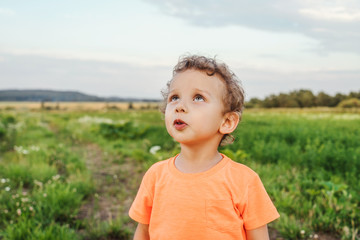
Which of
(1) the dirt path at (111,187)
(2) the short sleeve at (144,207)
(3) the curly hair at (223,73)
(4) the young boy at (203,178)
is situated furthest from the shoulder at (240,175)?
(1) the dirt path at (111,187)

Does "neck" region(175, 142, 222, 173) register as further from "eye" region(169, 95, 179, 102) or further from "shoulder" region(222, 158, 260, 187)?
"eye" region(169, 95, 179, 102)

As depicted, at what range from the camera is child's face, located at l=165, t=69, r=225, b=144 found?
1.75 m

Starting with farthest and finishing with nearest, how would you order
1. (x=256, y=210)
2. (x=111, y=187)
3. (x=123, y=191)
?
(x=111, y=187)
(x=123, y=191)
(x=256, y=210)

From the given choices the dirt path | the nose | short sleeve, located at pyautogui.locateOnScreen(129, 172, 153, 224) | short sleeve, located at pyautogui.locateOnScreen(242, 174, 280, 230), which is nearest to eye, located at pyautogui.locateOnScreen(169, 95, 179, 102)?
the nose

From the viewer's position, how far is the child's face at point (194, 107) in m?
1.75

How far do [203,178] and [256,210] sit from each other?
0.33 meters

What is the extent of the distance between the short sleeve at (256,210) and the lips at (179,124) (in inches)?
18.7

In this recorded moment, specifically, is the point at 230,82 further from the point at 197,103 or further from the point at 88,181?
the point at 88,181

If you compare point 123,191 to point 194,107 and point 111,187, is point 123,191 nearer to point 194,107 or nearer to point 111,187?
point 111,187

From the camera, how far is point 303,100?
40.2 m

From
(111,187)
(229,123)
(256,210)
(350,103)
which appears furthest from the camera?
(350,103)

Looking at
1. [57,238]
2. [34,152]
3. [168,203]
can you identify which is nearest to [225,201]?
[168,203]

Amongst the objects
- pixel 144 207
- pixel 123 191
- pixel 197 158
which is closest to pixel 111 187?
pixel 123 191

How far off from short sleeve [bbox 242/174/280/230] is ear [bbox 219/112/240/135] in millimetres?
303
